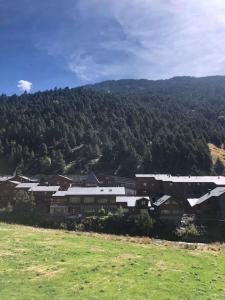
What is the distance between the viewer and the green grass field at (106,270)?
72.6 feet

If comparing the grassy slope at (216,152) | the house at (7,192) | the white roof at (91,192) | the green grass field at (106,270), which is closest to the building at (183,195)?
the white roof at (91,192)

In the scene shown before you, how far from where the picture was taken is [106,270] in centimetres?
2822

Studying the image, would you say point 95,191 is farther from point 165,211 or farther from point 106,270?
point 106,270

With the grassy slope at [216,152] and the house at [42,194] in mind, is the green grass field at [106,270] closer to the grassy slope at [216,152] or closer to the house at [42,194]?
the house at [42,194]

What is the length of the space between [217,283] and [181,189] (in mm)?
54783

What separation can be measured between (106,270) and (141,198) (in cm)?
3885

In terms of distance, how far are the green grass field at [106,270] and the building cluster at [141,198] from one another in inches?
810

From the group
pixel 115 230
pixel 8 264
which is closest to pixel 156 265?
pixel 8 264

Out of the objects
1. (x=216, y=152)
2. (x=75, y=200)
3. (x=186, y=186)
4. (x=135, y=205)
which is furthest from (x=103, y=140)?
(x=135, y=205)

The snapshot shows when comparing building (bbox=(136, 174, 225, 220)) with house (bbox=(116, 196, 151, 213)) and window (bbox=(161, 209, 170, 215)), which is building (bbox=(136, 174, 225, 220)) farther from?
house (bbox=(116, 196, 151, 213))

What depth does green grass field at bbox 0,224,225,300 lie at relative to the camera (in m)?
22.1

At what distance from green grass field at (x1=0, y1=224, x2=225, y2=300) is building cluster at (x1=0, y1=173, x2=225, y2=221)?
20573 mm

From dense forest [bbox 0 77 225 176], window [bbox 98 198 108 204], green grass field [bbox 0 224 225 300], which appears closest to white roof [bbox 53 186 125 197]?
window [bbox 98 198 108 204]

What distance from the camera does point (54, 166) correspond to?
416 ft
